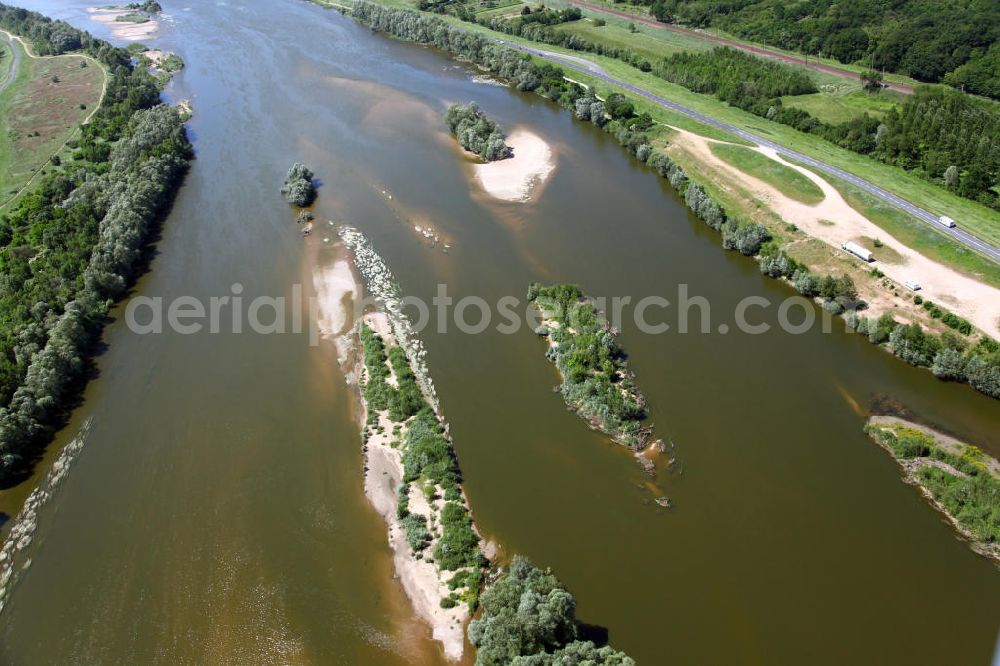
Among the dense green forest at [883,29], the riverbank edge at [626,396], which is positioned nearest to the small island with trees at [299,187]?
the riverbank edge at [626,396]

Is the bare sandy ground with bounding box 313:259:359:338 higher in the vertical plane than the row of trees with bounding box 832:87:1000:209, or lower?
lower

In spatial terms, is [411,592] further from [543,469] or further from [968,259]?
[968,259]

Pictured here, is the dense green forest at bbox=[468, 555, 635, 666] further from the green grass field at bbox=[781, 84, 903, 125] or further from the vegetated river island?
the green grass field at bbox=[781, 84, 903, 125]

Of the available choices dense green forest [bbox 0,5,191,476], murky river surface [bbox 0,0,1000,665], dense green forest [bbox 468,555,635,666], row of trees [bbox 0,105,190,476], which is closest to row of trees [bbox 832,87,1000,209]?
murky river surface [bbox 0,0,1000,665]

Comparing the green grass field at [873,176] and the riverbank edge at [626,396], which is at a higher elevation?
the green grass field at [873,176]

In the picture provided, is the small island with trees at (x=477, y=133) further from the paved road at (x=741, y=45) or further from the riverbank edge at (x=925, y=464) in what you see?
the paved road at (x=741, y=45)
